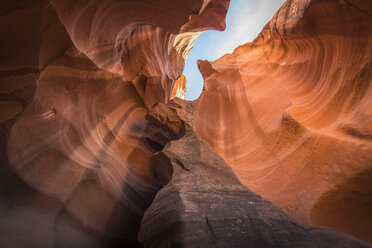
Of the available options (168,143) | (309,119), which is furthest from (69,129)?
(309,119)

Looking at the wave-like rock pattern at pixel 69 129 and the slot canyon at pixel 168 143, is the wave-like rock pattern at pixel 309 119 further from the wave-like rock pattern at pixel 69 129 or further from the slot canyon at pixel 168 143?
the wave-like rock pattern at pixel 69 129

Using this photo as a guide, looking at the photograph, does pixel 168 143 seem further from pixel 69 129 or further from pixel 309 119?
pixel 309 119

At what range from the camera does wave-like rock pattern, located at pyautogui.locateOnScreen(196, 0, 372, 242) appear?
3.74 m

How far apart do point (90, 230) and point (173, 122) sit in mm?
3268

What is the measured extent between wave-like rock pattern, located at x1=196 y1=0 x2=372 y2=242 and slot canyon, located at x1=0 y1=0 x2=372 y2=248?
3 cm

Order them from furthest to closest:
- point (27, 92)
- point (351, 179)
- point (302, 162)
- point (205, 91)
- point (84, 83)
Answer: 1. point (205, 91)
2. point (302, 162)
3. point (84, 83)
4. point (351, 179)
5. point (27, 92)

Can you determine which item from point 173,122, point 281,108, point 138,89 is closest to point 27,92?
point 173,122

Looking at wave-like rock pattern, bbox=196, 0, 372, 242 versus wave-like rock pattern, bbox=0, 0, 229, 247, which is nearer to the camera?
wave-like rock pattern, bbox=0, 0, 229, 247

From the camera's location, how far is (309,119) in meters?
5.06

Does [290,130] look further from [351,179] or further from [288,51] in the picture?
[288,51]

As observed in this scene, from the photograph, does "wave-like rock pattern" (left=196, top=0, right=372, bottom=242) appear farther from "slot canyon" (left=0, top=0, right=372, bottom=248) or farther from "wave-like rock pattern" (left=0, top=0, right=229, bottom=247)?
"wave-like rock pattern" (left=0, top=0, right=229, bottom=247)

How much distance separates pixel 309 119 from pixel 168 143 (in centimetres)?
377

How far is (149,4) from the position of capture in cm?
484

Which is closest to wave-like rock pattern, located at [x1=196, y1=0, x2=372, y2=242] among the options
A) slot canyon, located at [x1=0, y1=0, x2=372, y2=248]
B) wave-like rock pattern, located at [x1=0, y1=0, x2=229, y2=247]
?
slot canyon, located at [x1=0, y1=0, x2=372, y2=248]
